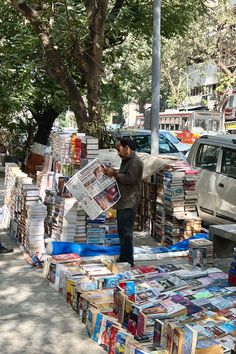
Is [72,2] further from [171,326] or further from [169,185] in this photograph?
[171,326]

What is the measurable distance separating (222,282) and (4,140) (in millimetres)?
16431

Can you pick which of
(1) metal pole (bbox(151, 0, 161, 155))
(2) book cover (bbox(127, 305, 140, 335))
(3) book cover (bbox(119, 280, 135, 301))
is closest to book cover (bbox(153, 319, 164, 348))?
(2) book cover (bbox(127, 305, 140, 335))

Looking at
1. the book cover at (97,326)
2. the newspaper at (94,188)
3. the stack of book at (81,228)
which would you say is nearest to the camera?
the book cover at (97,326)

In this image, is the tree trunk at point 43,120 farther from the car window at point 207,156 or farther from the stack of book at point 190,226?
the stack of book at point 190,226

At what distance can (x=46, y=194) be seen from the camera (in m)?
8.95

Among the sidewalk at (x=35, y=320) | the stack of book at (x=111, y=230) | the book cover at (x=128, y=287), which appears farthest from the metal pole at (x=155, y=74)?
the book cover at (x=128, y=287)

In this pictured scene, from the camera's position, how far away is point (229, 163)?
9.50m

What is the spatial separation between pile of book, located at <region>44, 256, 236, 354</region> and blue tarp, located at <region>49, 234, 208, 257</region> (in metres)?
0.61

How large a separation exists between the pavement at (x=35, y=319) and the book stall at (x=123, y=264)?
115 millimetres

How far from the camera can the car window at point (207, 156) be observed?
9883 millimetres

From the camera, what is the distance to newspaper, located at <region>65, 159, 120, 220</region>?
716 centimetres

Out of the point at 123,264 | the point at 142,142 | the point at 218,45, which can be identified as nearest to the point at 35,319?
the point at 123,264

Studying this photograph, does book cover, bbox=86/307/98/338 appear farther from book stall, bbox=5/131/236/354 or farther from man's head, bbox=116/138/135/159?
man's head, bbox=116/138/135/159

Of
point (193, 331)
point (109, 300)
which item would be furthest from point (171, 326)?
point (109, 300)
